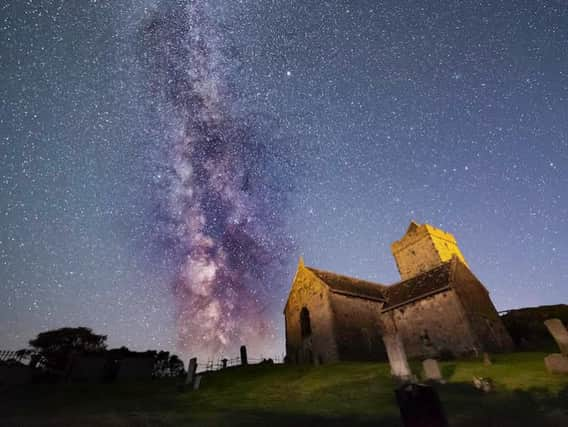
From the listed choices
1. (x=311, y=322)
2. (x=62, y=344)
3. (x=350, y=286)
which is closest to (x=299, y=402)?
(x=311, y=322)

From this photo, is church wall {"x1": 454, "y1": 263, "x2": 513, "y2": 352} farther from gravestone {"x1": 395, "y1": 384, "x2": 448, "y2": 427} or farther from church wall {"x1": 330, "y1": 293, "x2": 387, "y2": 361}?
gravestone {"x1": 395, "y1": 384, "x2": 448, "y2": 427}

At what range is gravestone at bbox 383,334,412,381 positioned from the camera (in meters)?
14.6

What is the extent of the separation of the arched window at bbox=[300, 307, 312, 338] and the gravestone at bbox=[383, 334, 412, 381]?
1339 cm

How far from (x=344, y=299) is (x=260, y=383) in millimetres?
11648

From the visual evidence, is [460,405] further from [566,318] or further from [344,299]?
[566,318]

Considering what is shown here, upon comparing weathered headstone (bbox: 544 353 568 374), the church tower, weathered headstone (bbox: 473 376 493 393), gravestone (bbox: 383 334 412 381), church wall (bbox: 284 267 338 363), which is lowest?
weathered headstone (bbox: 473 376 493 393)

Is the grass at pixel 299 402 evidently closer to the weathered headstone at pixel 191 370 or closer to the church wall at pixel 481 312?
the weathered headstone at pixel 191 370

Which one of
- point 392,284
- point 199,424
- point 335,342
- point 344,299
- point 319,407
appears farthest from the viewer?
point 392,284

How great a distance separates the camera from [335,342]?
24000 mm

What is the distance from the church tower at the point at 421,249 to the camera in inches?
1447

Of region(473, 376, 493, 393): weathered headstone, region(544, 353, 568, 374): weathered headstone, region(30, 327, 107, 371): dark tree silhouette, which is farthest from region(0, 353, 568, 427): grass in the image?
region(30, 327, 107, 371): dark tree silhouette

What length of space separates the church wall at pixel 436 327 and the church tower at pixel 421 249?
35.8ft

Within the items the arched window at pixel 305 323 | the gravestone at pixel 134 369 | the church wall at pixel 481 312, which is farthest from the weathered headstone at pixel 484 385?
the gravestone at pixel 134 369

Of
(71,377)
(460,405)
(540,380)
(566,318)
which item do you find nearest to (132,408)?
(460,405)
